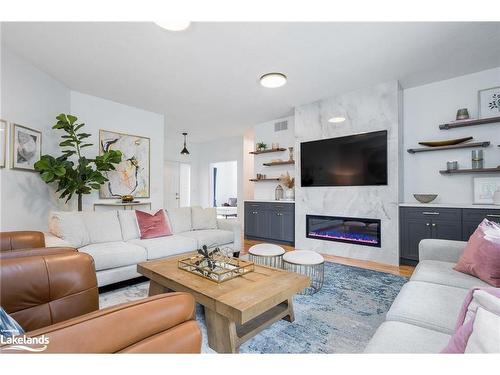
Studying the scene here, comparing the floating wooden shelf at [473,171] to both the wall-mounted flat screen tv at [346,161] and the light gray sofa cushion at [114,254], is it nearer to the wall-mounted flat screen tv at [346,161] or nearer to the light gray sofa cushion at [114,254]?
the wall-mounted flat screen tv at [346,161]

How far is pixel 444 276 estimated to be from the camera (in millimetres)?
1636

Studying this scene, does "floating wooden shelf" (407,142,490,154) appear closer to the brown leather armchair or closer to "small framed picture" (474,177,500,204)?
"small framed picture" (474,177,500,204)

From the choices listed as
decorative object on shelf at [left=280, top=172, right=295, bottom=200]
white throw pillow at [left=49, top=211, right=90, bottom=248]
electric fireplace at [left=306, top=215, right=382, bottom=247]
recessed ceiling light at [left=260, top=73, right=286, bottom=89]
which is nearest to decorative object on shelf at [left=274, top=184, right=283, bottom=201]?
decorative object on shelf at [left=280, top=172, right=295, bottom=200]

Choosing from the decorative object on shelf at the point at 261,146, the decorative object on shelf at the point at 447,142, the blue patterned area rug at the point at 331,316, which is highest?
the decorative object on shelf at the point at 261,146

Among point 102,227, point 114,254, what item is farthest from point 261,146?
point 114,254

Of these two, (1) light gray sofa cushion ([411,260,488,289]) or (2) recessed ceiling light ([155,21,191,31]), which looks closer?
(1) light gray sofa cushion ([411,260,488,289])

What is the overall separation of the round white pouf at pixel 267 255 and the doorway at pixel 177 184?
17.3ft

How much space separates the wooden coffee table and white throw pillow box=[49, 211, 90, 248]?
3.64 feet

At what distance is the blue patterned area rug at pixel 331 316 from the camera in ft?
5.11

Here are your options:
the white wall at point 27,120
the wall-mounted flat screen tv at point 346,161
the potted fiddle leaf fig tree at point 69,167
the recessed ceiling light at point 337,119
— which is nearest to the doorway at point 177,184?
the potted fiddle leaf fig tree at point 69,167

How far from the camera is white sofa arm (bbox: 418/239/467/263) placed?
1.94 metres

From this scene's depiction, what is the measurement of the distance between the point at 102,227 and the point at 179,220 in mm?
1006
